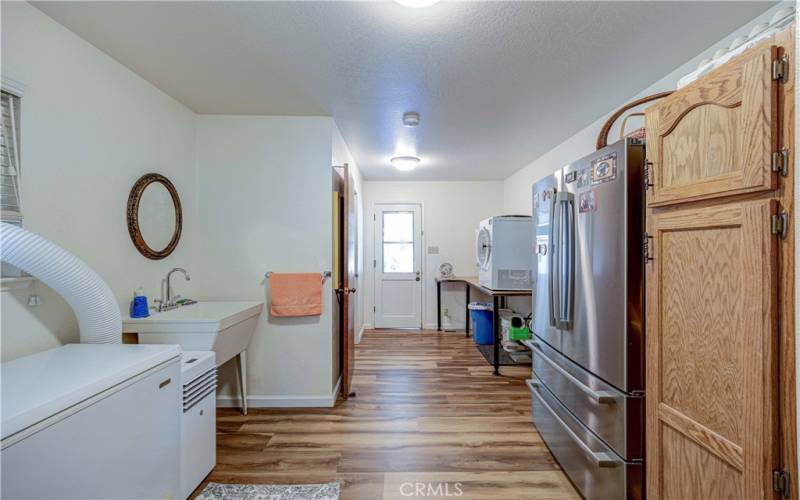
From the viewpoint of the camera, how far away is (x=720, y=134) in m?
1.09

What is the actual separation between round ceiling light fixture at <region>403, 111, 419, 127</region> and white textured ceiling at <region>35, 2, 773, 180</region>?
0.09m

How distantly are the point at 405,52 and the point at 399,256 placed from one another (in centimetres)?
401

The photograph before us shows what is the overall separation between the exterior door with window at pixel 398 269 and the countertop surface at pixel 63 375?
4103 millimetres

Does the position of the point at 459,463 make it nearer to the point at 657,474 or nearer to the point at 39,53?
the point at 657,474

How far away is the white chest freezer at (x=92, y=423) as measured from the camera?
3.24 ft

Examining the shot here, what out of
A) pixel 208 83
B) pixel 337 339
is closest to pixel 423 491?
pixel 337 339

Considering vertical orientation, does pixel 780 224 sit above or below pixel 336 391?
above

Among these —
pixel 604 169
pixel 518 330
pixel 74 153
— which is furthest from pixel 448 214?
pixel 74 153

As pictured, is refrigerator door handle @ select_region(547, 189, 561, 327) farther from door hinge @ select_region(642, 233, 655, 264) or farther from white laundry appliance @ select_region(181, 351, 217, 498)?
white laundry appliance @ select_region(181, 351, 217, 498)

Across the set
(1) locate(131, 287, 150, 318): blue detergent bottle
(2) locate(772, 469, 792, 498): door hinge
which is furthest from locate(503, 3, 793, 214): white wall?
(1) locate(131, 287, 150, 318): blue detergent bottle

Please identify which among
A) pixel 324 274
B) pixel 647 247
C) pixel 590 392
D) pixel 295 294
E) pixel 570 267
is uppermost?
pixel 647 247

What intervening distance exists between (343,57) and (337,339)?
227 centimetres

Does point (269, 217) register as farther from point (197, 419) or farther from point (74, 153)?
point (197, 419)

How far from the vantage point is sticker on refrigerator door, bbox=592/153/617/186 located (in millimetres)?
1558
